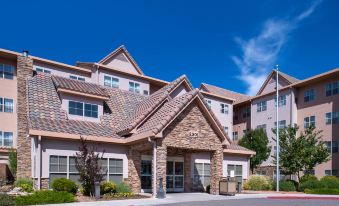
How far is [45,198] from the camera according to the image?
17.1 m

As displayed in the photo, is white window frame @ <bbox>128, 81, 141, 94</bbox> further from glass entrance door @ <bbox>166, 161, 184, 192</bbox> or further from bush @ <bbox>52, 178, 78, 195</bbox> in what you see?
bush @ <bbox>52, 178, 78, 195</bbox>

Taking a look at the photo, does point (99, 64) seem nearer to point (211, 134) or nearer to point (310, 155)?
point (211, 134)

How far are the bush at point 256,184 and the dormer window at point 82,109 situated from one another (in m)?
15.2

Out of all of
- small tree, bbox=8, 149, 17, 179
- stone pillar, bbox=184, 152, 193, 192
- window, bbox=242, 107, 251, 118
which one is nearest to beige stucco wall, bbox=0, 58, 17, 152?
small tree, bbox=8, 149, 17, 179

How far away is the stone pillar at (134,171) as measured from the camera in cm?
2295

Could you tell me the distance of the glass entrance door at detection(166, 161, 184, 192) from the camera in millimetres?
26109

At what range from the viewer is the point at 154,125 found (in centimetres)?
2145

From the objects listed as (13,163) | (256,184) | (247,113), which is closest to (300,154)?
(256,184)

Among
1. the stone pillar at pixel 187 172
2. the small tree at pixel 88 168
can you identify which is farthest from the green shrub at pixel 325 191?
the small tree at pixel 88 168

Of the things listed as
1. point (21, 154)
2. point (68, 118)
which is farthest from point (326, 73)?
point (21, 154)

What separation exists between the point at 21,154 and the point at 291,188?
2277 centimetres

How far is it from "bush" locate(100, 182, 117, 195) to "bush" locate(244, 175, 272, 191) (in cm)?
1452

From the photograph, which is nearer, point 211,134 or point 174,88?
point 211,134

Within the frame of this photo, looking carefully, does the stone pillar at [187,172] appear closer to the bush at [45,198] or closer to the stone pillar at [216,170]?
the stone pillar at [216,170]
